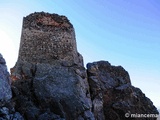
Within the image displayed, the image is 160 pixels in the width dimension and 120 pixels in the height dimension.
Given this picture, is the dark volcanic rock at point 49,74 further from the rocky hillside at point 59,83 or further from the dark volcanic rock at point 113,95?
the dark volcanic rock at point 113,95

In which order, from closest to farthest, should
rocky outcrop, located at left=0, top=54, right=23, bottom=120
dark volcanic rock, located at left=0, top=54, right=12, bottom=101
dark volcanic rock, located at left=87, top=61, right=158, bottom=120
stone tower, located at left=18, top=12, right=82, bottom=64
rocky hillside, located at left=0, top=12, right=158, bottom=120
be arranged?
1. rocky outcrop, located at left=0, top=54, right=23, bottom=120
2. dark volcanic rock, located at left=0, top=54, right=12, bottom=101
3. rocky hillside, located at left=0, top=12, right=158, bottom=120
4. stone tower, located at left=18, top=12, right=82, bottom=64
5. dark volcanic rock, located at left=87, top=61, right=158, bottom=120

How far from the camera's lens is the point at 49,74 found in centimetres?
1689

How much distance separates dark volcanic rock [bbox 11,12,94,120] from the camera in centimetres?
1405

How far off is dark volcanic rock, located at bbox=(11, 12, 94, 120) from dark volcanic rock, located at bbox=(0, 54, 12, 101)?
0.94m

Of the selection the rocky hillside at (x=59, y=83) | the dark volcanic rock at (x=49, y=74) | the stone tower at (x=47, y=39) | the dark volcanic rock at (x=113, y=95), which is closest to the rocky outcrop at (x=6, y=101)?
the rocky hillside at (x=59, y=83)

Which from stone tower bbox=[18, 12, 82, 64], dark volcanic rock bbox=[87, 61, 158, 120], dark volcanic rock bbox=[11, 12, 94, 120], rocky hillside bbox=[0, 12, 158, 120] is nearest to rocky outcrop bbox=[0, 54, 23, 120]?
rocky hillside bbox=[0, 12, 158, 120]

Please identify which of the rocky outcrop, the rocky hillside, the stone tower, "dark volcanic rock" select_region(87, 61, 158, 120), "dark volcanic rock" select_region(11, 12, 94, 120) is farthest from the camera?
"dark volcanic rock" select_region(87, 61, 158, 120)

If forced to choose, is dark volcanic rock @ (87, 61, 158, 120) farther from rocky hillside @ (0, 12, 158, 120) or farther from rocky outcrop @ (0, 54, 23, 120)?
rocky outcrop @ (0, 54, 23, 120)

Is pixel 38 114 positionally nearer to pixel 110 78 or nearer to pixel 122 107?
pixel 122 107

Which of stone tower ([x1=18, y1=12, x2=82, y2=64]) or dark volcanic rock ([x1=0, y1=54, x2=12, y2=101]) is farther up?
stone tower ([x1=18, y1=12, x2=82, y2=64])

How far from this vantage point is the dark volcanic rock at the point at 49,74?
14.0m

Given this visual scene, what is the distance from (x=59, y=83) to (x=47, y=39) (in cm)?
553

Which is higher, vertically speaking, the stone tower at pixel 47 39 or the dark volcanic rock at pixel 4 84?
the stone tower at pixel 47 39

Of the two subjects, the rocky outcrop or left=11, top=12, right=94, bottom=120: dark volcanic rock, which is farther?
left=11, top=12, right=94, bottom=120: dark volcanic rock
